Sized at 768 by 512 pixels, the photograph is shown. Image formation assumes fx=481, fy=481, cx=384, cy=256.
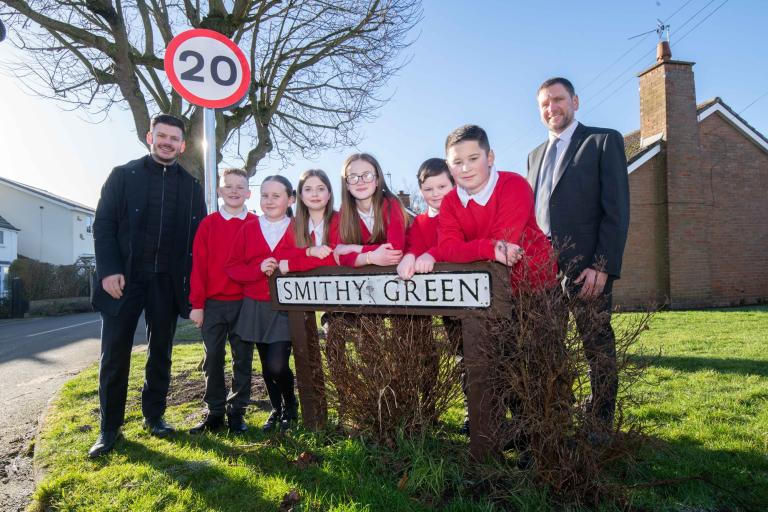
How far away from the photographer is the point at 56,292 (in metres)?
24.4

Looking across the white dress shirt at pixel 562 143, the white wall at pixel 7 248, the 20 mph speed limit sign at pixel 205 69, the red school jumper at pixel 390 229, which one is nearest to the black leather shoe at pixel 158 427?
the red school jumper at pixel 390 229

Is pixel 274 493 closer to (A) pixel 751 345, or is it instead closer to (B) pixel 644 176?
(A) pixel 751 345

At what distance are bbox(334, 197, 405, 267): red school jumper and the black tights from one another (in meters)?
1.01

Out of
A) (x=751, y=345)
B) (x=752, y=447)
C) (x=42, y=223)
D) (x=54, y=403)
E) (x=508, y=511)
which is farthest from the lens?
(x=42, y=223)

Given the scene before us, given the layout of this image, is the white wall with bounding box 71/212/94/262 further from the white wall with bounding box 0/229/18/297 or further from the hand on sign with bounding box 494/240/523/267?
the hand on sign with bounding box 494/240/523/267

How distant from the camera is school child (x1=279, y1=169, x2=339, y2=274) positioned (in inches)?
135

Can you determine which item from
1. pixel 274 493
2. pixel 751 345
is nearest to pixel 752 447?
pixel 274 493

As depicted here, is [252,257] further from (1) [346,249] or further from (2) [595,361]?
(2) [595,361]

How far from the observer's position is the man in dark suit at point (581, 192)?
3.12 m

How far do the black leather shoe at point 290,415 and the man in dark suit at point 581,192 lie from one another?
2.32 m

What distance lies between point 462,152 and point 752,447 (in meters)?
2.57

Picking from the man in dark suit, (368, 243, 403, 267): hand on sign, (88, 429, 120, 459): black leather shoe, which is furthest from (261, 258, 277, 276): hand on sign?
the man in dark suit

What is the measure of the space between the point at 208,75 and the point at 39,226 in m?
41.5

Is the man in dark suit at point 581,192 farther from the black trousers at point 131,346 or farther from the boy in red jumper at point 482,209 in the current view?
the black trousers at point 131,346
